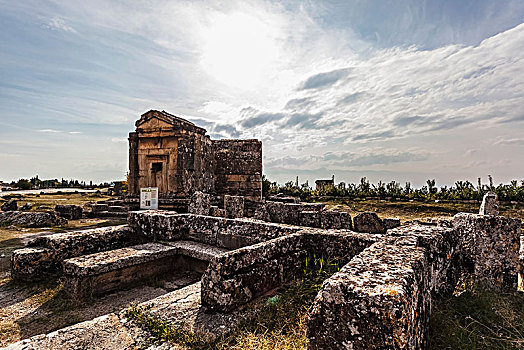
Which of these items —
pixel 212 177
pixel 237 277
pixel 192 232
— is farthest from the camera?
pixel 212 177

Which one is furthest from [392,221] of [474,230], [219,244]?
[219,244]

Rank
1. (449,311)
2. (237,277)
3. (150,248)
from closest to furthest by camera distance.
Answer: (449,311)
(237,277)
(150,248)

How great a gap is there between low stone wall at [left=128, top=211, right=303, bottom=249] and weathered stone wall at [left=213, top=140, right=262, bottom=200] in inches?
386

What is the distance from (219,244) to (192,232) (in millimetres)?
747

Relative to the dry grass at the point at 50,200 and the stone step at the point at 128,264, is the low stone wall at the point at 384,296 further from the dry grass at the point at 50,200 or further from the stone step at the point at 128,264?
the dry grass at the point at 50,200

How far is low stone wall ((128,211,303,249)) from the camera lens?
501 cm

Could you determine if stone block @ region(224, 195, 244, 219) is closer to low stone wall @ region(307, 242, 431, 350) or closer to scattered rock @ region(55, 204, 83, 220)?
scattered rock @ region(55, 204, 83, 220)

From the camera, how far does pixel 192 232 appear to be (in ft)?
19.3

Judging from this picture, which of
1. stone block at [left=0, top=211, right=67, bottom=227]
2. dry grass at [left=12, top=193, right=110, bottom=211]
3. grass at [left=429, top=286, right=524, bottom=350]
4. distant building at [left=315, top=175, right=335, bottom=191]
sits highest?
distant building at [left=315, top=175, right=335, bottom=191]

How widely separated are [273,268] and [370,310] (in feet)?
6.70

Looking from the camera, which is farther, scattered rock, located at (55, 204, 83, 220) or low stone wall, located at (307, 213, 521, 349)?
scattered rock, located at (55, 204, 83, 220)

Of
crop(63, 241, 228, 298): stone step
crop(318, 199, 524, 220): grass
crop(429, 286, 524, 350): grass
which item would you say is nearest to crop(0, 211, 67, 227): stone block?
crop(63, 241, 228, 298): stone step

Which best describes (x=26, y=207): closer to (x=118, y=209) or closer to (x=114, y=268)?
(x=118, y=209)

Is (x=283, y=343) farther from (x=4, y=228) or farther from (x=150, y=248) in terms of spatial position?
(x=4, y=228)
